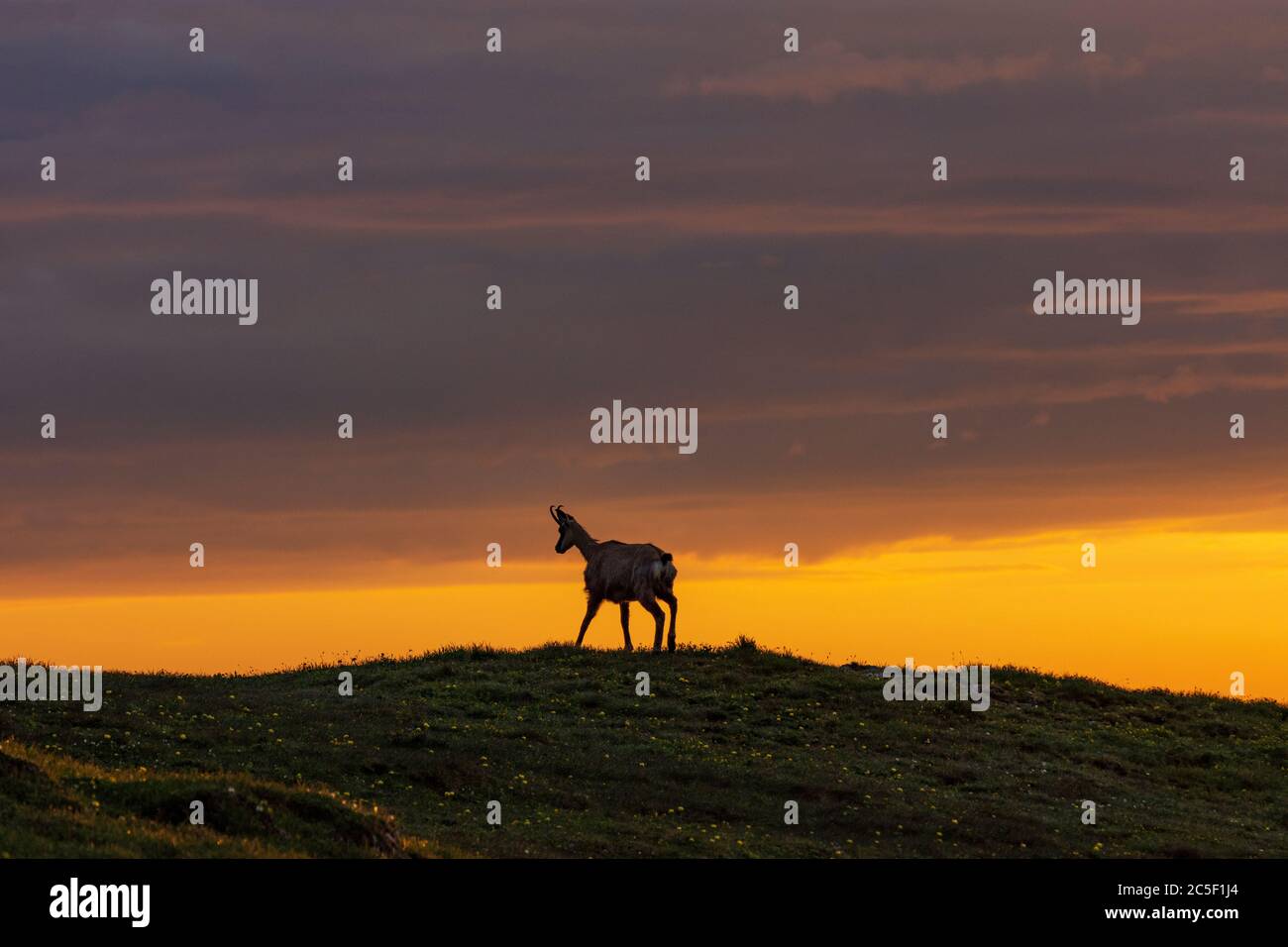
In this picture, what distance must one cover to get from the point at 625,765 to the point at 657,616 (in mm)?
12003

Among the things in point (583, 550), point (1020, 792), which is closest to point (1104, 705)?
point (1020, 792)

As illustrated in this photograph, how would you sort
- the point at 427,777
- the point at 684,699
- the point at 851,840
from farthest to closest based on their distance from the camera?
1. the point at 684,699
2. the point at 427,777
3. the point at 851,840

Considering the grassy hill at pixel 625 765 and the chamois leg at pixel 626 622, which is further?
the chamois leg at pixel 626 622

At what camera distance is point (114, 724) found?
3372cm

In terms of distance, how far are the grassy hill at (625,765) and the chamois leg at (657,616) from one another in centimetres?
100

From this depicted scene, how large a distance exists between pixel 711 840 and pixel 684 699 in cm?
1238

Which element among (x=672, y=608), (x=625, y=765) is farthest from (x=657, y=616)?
(x=625, y=765)

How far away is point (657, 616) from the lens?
45250 millimetres

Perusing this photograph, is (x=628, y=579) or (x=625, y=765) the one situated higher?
(x=628, y=579)

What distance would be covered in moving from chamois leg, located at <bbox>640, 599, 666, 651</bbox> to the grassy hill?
3.29ft

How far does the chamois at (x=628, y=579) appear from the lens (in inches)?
1774

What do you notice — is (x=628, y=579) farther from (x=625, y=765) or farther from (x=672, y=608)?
(x=625, y=765)
